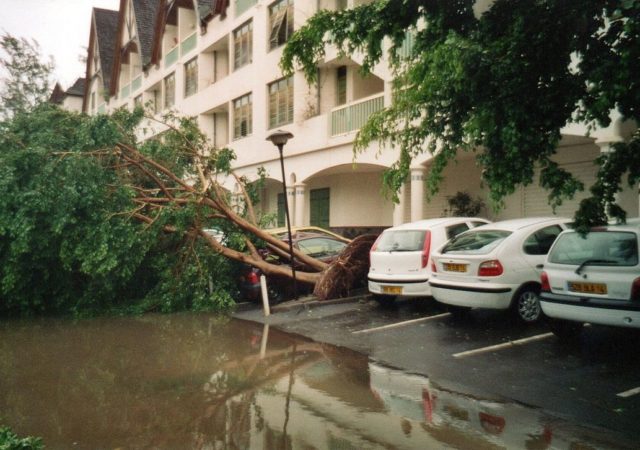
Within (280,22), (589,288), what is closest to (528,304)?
(589,288)

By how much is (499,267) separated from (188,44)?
24730 mm

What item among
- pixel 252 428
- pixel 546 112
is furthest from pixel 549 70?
pixel 252 428

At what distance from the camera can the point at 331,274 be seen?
12609 millimetres

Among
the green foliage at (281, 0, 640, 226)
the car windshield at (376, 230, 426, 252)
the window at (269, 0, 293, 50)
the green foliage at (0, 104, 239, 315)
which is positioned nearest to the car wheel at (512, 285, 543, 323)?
the car windshield at (376, 230, 426, 252)

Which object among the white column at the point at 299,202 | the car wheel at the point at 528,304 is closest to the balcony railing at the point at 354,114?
the white column at the point at 299,202

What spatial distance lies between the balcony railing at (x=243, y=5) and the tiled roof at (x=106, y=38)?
68.1 feet

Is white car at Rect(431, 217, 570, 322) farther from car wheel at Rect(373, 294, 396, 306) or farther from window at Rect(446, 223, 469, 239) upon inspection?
car wheel at Rect(373, 294, 396, 306)

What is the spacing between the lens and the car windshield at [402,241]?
1061cm

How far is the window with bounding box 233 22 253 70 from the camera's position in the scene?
77.3ft

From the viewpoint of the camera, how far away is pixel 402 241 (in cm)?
1087

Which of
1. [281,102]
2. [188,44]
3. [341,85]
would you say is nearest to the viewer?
[341,85]

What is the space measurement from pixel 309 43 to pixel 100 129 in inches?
294

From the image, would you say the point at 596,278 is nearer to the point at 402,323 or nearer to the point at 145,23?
the point at 402,323

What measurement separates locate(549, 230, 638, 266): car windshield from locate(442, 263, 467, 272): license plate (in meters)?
1.53
